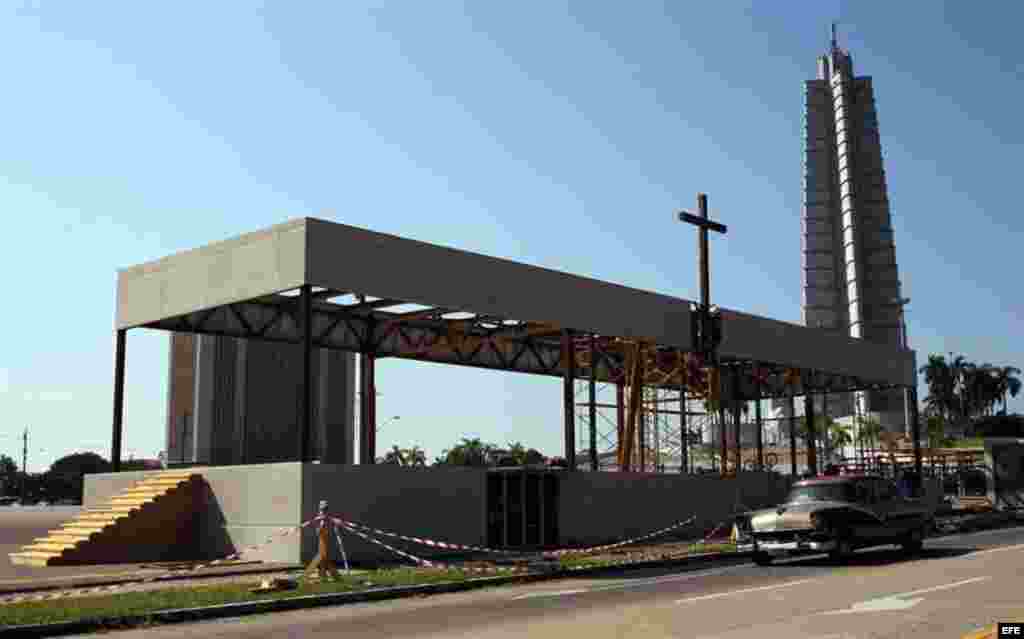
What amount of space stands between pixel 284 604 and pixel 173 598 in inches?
65.3

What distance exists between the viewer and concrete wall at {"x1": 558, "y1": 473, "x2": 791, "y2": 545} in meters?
29.8

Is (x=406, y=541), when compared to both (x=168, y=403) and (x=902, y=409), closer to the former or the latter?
(x=168, y=403)

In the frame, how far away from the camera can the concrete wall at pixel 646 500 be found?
2981cm

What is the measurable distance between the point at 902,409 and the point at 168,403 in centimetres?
11701

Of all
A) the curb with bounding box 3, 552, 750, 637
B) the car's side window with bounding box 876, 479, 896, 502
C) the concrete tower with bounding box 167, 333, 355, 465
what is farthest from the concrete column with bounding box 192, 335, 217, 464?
the car's side window with bounding box 876, 479, 896, 502

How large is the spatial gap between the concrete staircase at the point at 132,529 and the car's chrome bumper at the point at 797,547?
13313 millimetres

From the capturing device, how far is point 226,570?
70.9 feet

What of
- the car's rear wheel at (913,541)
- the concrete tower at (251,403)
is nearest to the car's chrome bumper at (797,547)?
the car's rear wheel at (913,541)

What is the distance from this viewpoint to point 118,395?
28359 millimetres

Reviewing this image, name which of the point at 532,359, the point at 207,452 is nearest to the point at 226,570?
the point at 532,359

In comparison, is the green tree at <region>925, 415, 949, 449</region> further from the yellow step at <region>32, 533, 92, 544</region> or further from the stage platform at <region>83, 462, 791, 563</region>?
the yellow step at <region>32, 533, 92, 544</region>

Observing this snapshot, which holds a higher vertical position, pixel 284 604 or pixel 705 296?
pixel 705 296

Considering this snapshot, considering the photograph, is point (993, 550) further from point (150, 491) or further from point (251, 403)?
point (251, 403)

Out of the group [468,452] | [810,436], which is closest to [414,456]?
[468,452]
